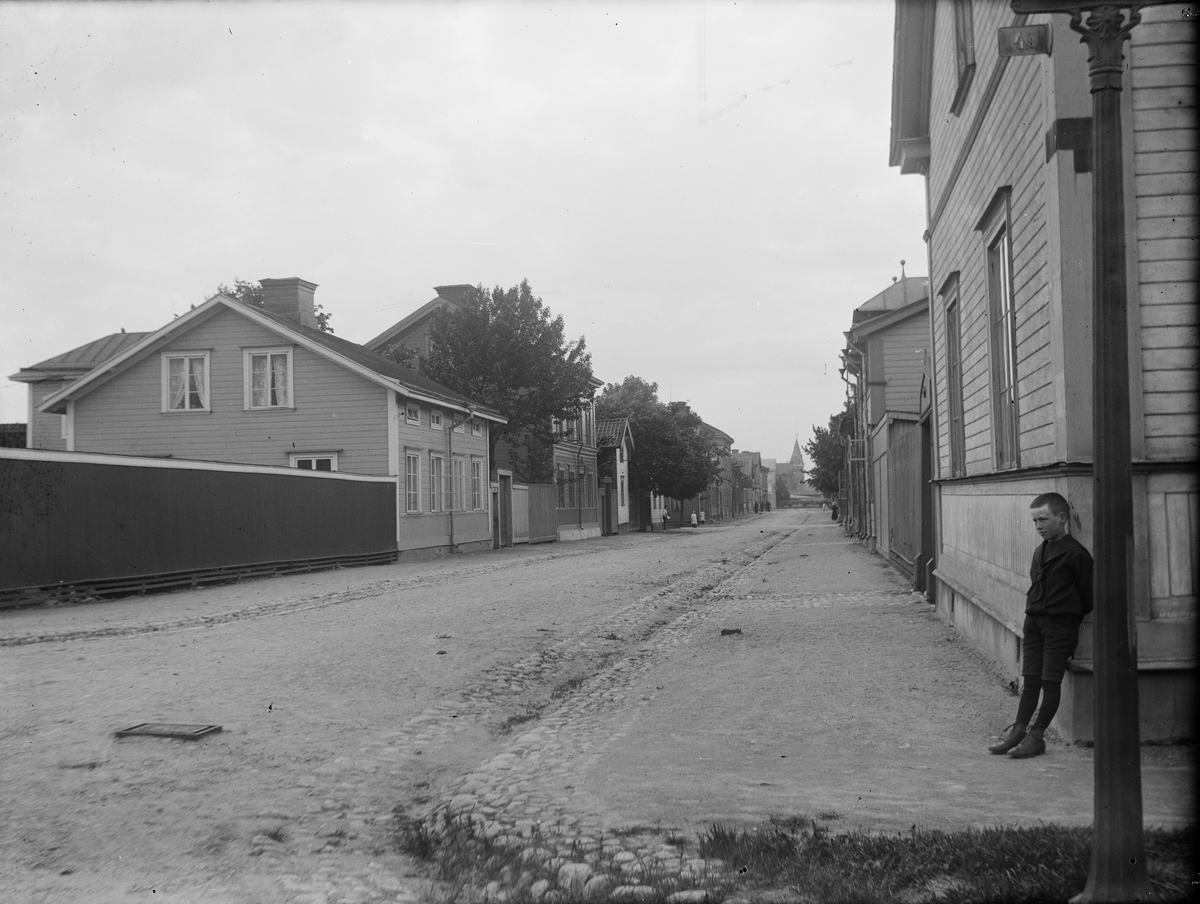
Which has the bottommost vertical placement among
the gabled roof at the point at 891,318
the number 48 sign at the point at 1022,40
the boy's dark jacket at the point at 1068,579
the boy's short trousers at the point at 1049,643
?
the boy's short trousers at the point at 1049,643

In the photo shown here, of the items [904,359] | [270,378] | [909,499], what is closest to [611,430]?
[904,359]

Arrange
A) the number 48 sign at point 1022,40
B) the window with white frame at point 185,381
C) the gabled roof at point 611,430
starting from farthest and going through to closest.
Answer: the gabled roof at point 611,430 → the window with white frame at point 185,381 → the number 48 sign at point 1022,40

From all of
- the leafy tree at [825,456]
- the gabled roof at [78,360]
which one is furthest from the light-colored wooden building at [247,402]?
the leafy tree at [825,456]

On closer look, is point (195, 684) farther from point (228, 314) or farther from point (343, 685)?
point (228, 314)

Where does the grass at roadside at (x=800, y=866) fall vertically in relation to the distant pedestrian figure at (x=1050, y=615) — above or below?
below

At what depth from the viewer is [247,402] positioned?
2633cm

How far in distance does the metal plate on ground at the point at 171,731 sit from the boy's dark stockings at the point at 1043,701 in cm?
480

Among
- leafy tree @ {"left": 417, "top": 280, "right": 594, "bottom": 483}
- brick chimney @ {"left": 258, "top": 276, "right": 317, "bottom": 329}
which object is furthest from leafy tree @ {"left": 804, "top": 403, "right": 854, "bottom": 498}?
brick chimney @ {"left": 258, "top": 276, "right": 317, "bottom": 329}

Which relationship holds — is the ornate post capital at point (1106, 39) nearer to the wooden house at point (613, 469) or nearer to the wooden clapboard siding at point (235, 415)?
the wooden clapboard siding at point (235, 415)

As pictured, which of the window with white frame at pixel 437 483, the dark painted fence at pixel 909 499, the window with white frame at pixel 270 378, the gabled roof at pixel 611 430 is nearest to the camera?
the dark painted fence at pixel 909 499

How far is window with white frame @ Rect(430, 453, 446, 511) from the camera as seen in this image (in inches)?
1126

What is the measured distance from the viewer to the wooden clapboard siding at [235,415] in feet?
85.1

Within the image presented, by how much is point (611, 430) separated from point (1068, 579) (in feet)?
153

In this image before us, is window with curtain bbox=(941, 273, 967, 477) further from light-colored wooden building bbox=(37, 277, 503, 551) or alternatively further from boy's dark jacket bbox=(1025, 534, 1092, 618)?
light-colored wooden building bbox=(37, 277, 503, 551)
